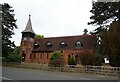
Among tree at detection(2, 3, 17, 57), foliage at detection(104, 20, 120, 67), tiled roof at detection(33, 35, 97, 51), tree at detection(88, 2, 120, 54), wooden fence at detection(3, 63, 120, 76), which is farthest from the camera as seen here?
tiled roof at detection(33, 35, 97, 51)

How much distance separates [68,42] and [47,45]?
6.65m

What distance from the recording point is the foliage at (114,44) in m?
27.6

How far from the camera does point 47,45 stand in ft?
221

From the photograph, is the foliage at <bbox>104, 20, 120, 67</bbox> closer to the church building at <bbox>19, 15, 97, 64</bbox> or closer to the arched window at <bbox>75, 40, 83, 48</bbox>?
the church building at <bbox>19, 15, 97, 64</bbox>

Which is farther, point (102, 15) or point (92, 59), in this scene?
point (102, 15)

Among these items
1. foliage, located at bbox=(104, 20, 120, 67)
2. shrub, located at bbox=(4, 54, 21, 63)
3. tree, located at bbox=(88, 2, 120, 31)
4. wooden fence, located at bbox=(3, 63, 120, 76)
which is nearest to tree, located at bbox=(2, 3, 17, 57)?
shrub, located at bbox=(4, 54, 21, 63)

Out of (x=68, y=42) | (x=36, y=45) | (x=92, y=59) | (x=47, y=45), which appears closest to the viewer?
(x=92, y=59)

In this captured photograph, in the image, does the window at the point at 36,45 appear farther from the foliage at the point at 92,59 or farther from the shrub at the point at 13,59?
the foliage at the point at 92,59

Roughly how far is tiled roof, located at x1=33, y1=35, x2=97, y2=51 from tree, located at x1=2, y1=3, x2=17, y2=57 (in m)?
14.4

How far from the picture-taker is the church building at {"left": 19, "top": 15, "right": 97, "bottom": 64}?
6134 centimetres

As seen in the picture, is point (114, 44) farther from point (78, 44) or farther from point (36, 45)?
point (36, 45)

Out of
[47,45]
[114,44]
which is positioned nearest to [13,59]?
[47,45]

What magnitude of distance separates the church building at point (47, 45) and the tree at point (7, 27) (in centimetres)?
1351

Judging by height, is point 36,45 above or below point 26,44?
below
